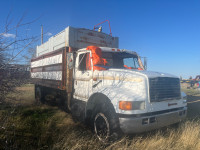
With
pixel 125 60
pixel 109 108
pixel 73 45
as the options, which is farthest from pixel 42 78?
pixel 109 108

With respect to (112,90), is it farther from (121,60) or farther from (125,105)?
(121,60)

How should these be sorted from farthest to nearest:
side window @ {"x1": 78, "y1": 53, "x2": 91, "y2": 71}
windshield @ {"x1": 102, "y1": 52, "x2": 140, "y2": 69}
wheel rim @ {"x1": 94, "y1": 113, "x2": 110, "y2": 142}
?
windshield @ {"x1": 102, "y1": 52, "x2": 140, "y2": 69}, side window @ {"x1": 78, "y1": 53, "x2": 91, "y2": 71}, wheel rim @ {"x1": 94, "y1": 113, "x2": 110, "y2": 142}

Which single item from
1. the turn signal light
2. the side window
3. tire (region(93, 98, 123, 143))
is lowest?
tire (region(93, 98, 123, 143))

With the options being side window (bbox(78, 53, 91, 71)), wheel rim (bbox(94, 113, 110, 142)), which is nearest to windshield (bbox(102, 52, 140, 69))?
side window (bbox(78, 53, 91, 71))

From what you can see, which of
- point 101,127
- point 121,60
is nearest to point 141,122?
point 101,127

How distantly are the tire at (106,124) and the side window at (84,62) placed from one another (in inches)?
52.6

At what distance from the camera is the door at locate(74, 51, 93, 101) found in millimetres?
4254

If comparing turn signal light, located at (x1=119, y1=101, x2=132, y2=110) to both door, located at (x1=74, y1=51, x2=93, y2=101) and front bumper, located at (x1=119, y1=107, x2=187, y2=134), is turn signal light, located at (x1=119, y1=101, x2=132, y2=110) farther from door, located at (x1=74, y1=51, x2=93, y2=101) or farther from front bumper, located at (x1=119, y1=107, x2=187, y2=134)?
door, located at (x1=74, y1=51, x2=93, y2=101)

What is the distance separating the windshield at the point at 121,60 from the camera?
4582 mm

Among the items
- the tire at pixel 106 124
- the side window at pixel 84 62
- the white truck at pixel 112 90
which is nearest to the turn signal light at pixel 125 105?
the white truck at pixel 112 90

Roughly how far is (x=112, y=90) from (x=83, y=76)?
4.72 feet

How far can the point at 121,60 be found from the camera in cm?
485

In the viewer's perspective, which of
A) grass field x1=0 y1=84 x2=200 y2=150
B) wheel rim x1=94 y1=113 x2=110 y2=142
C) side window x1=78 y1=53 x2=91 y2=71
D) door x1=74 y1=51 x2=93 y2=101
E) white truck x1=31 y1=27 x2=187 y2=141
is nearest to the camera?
grass field x1=0 y1=84 x2=200 y2=150

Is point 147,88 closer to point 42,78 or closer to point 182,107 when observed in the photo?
point 182,107
